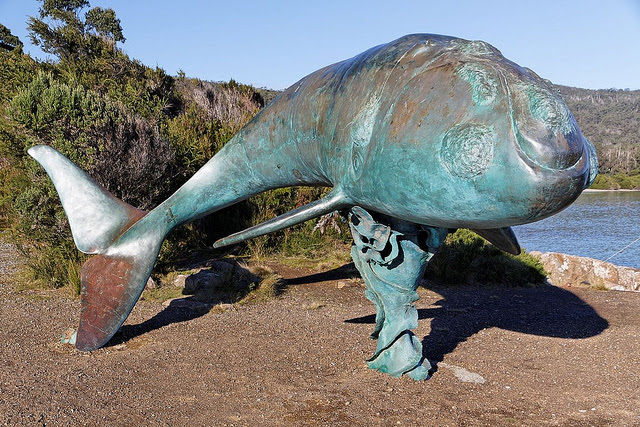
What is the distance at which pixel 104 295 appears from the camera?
4.63 m

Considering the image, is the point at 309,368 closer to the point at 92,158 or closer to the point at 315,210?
the point at 315,210

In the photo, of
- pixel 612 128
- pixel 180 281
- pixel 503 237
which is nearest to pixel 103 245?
pixel 503 237

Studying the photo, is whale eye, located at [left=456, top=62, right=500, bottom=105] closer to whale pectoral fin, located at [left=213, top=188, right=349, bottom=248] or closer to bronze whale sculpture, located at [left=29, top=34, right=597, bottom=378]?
bronze whale sculpture, located at [left=29, top=34, right=597, bottom=378]

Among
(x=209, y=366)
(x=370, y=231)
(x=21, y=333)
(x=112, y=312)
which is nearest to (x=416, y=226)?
(x=370, y=231)

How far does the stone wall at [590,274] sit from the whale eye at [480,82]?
738 cm

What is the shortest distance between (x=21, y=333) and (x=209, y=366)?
7.14 feet

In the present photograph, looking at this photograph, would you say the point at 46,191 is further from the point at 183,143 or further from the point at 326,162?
the point at 326,162

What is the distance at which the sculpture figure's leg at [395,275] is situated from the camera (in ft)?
12.4

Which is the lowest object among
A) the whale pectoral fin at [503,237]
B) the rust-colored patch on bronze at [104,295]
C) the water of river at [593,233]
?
the water of river at [593,233]

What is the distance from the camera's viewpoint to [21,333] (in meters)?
5.63

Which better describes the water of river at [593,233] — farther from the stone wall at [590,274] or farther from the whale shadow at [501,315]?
the whale shadow at [501,315]

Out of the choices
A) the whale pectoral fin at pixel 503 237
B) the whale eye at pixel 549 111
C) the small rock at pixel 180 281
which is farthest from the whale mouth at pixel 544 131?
the small rock at pixel 180 281

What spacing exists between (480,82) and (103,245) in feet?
10.9

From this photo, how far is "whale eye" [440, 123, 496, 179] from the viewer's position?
98.2 inches
